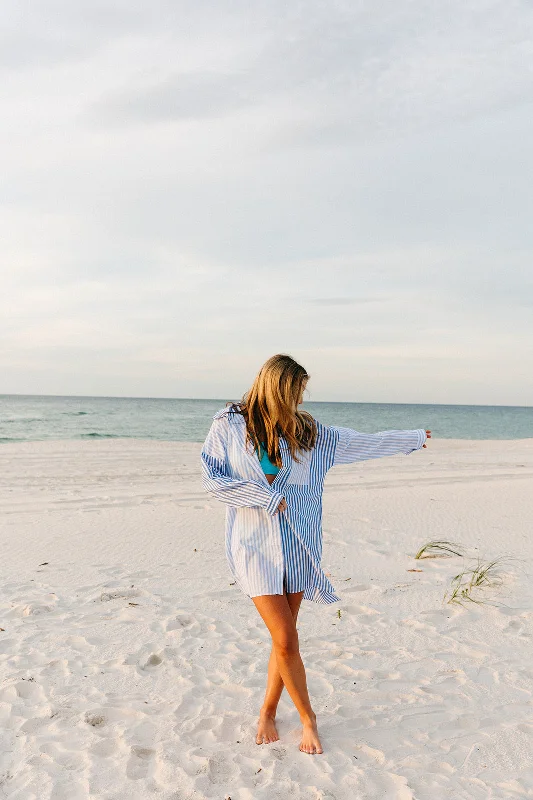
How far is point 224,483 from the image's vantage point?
292 cm

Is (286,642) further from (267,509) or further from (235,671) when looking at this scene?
(235,671)

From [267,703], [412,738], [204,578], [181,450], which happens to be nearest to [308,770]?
[267,703]

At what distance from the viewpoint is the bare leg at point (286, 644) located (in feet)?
9.68

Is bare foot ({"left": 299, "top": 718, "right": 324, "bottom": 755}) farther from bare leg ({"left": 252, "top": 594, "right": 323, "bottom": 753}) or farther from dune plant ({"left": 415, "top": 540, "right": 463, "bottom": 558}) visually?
dune plant ({"left": 415, "top": 540, "right": 463, "bottom": 558})

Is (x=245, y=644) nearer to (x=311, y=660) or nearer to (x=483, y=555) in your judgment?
(x=311, y=660)

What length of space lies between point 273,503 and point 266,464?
258mm

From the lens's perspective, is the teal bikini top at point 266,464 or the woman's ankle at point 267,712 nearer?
the teal bikini top at point 266,464

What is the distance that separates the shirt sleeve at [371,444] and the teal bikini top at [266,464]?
355 millimetres

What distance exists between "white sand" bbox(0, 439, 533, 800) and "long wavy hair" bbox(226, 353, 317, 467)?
5.03 ft

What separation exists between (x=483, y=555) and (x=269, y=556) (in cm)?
487

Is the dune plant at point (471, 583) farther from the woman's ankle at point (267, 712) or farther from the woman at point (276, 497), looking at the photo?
the woman at point (276, 497)

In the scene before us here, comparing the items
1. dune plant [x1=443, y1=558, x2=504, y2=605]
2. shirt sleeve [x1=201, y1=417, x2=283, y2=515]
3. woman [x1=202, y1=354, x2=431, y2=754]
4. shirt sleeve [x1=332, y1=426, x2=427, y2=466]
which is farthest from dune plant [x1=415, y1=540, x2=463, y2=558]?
shirt sleeve [x1=201, y1=417, x2=283, y2=515]

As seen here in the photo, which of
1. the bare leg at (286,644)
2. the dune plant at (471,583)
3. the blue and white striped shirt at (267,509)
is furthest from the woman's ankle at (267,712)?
the dune plant at (471,583)

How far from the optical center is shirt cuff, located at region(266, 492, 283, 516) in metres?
2.86
